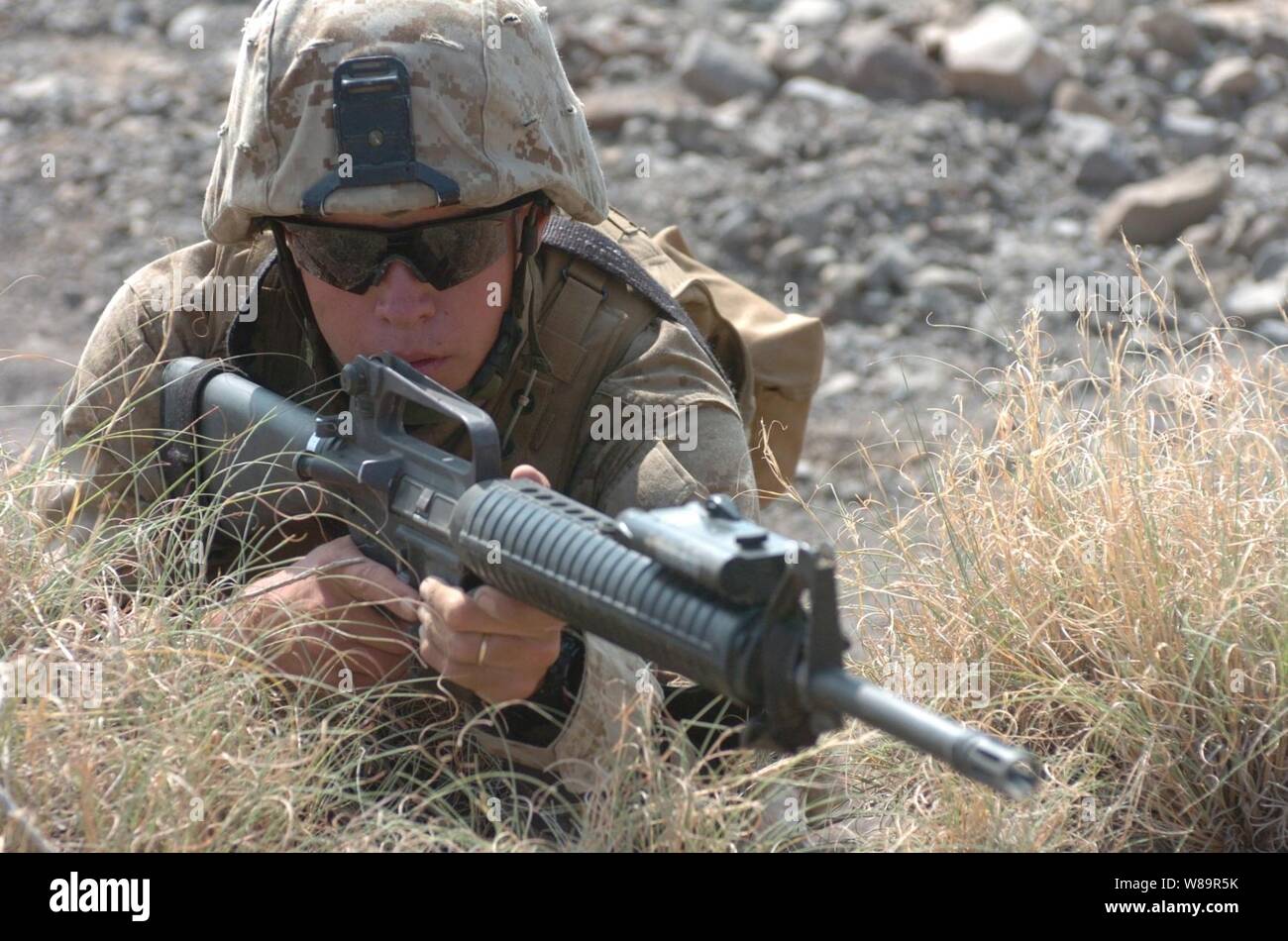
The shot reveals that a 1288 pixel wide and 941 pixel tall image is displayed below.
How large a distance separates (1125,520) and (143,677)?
6.59ft

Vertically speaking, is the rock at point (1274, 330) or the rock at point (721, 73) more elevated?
the rock at point (721, 73)

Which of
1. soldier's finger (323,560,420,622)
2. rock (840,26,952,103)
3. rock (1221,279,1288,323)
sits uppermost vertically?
soldier's finger (323,560,420,622)

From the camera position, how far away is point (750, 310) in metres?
4.49

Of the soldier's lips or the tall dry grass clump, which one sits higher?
the soldier's lips

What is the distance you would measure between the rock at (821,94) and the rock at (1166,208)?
1.68 m

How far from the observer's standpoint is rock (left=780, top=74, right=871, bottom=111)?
31.5ft

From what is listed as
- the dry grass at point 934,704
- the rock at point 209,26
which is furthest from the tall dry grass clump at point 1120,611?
the rock at point 209,26

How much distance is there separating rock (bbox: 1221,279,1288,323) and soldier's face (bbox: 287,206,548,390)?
5.01m

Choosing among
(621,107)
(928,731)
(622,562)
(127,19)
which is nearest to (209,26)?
(127,19)

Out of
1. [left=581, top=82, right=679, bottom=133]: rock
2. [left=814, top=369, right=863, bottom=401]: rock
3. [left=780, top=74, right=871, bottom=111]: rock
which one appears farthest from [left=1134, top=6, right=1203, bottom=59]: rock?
[left=814, top=369, right=863, bottom=401]: rock

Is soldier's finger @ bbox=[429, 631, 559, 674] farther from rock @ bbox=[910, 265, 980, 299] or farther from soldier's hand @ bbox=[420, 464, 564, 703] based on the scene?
rock @ bbox=[910, 265, 980, 299]

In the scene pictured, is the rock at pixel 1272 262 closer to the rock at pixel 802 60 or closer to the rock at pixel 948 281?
the rock at pixel 948 281

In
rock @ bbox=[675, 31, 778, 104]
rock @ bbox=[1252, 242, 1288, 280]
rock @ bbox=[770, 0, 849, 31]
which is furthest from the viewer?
rock @ bbox=[770, 0, 849, 31]

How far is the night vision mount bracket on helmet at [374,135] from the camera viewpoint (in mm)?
3426
